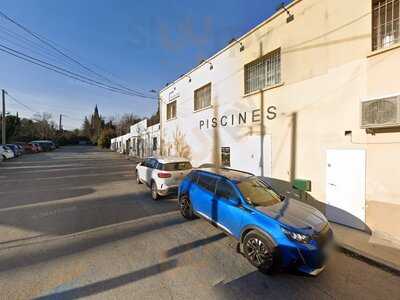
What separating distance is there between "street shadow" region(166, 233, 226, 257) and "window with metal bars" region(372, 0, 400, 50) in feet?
19.2

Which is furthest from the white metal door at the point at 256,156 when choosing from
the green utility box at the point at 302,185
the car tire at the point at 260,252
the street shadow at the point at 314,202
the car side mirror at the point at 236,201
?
the car tire at the point at 260,252

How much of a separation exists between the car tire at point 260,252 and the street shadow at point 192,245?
996mm

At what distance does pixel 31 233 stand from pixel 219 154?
8.02m

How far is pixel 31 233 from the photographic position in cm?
527

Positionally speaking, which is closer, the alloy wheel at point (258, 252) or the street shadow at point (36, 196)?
the alloy wheel at point (258, 252)

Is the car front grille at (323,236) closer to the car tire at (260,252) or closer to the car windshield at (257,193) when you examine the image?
the car tire at (260,252)

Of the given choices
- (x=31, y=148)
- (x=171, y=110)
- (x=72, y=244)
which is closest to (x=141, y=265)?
(x=72, y=244)

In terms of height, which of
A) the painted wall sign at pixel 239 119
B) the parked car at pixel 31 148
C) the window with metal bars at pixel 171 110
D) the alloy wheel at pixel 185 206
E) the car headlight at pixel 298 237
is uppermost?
the window with metal bars at pixel 171 110

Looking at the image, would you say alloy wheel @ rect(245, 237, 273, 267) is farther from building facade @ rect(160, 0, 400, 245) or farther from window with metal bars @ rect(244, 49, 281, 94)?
window with metal bars @ rect(244, 49, 281, 94)

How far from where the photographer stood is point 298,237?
3.65 metres

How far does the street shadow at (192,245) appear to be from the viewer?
4455 mm

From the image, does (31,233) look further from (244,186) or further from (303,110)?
(303,110)

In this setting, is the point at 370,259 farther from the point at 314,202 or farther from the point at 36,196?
the point at 36,196

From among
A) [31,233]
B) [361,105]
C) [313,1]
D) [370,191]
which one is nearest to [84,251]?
[31,233]
